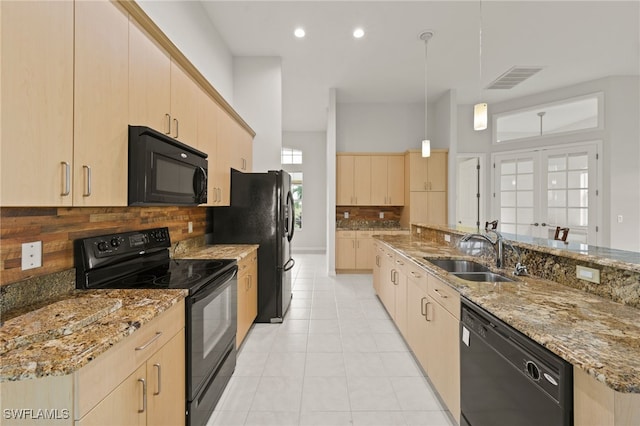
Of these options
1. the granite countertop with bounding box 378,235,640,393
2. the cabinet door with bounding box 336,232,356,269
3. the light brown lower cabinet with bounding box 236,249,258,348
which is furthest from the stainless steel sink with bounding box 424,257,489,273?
the cabinet door with bounding box 336,232,356,269

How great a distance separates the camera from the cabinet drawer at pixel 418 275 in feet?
6.93

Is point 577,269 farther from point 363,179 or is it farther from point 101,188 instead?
point 363,179

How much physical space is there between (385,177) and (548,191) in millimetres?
3088

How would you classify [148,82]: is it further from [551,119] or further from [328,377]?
[551,119]

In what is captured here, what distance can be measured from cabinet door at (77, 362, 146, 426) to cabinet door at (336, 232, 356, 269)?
15.4 ft

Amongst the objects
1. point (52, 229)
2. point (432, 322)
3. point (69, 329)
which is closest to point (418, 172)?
point (432, 322)

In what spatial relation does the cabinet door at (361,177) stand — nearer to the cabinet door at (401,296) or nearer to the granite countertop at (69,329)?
the cabinet door at (401,296)

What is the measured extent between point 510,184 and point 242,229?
18.3 feet

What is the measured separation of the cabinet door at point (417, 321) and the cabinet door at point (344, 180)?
3431 mm

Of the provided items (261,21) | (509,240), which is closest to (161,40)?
(261,21)

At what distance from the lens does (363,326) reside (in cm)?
318

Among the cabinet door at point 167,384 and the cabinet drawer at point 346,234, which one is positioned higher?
the cabinet drawer at point 346,234

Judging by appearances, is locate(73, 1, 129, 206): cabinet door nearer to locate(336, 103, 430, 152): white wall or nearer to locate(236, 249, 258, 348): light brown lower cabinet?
locate(236, 249, 258, 348): light brown lower cabinet

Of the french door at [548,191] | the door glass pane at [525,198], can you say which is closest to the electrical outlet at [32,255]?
the french door at [548,191]
